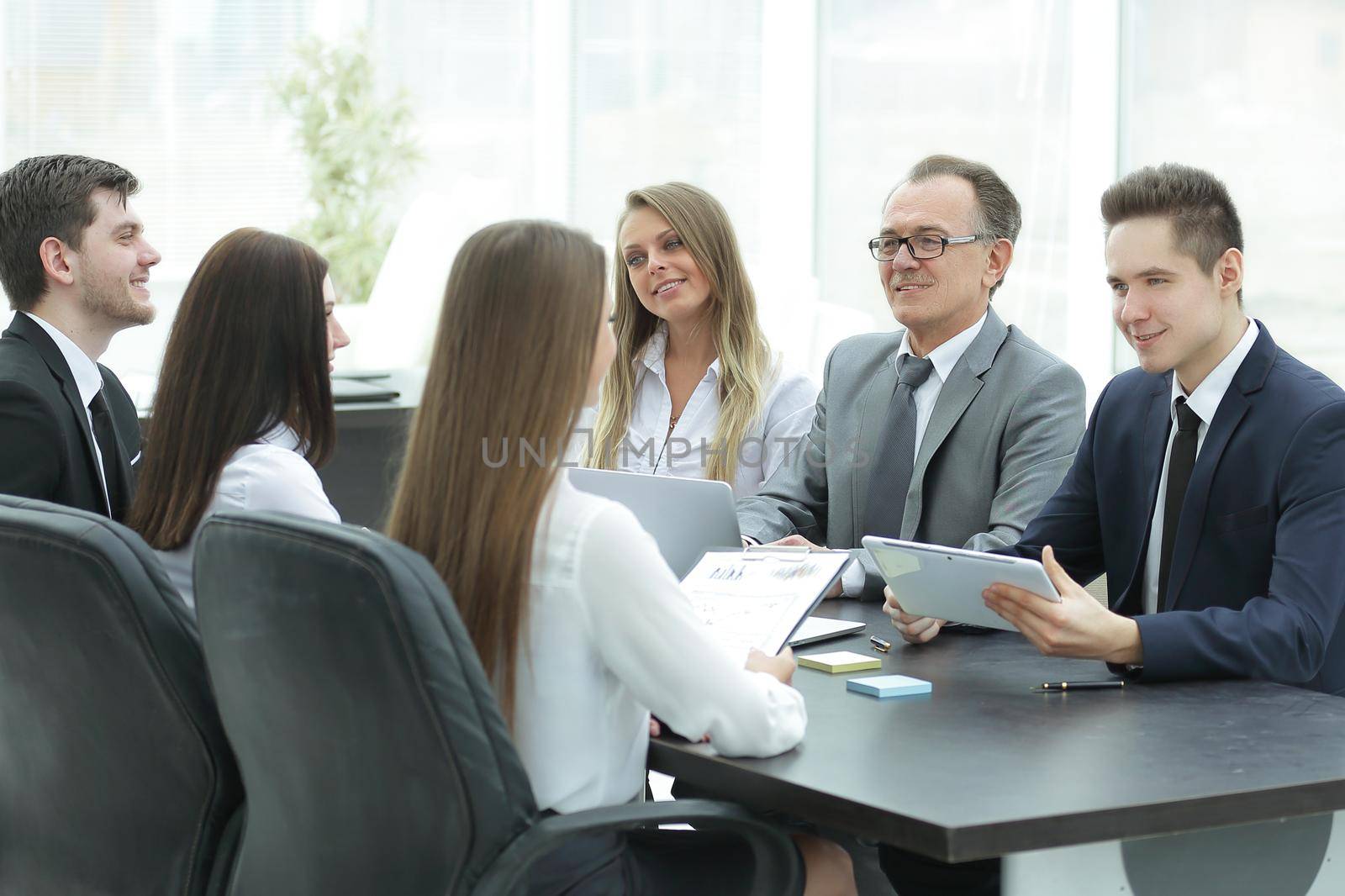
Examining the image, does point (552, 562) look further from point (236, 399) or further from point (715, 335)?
point (715, 335)

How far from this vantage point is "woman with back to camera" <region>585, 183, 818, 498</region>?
329 centimetres

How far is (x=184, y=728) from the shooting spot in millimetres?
1794

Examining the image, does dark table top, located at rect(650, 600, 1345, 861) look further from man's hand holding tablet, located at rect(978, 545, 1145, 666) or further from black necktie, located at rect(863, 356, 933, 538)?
black necktie, located at rect(863, 356, 933, 538)

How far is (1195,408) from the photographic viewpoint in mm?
2275

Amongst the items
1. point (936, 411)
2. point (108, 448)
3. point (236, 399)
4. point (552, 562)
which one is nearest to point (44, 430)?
point (108, 448)

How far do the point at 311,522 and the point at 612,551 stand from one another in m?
0.32

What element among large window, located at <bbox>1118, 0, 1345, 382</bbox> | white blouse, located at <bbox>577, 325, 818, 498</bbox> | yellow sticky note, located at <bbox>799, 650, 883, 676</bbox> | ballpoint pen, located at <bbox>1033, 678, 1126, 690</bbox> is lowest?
yellow sticky note, located at <bbox>799, 650, 883, 676</bbox>

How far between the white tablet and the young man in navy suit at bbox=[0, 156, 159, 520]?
1.34 m

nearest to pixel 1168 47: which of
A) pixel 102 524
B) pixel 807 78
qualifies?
pixel 807 78

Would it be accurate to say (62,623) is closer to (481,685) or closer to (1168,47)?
(481,685)

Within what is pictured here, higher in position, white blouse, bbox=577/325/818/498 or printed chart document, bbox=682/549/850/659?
white blouse, bbox=577/325/818/498

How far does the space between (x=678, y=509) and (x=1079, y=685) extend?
823 millimetres

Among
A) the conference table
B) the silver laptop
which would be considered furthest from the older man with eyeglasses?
the conference table

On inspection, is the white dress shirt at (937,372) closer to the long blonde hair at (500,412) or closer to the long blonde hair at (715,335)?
the long blonde hair at (715,335)
